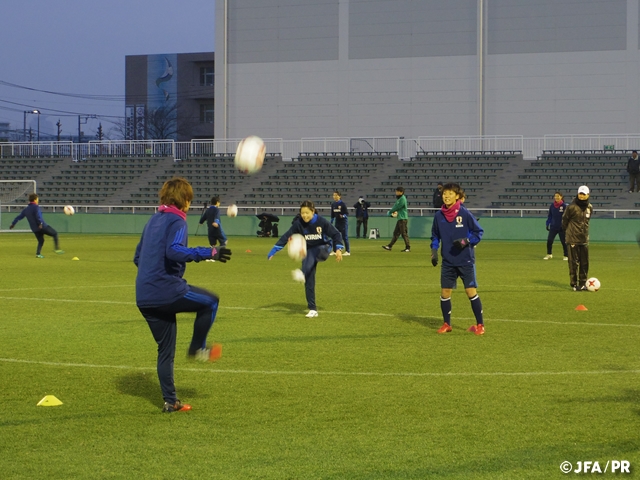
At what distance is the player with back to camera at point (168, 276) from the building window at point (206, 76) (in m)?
102

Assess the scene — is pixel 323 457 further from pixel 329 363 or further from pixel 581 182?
pixel 581 182

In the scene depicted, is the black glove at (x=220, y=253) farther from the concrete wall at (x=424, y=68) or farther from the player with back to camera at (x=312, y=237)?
the concrete wall at (x=424, y=68)

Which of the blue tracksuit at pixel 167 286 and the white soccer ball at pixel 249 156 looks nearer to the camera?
the blue tracksuit at pixel 167 286

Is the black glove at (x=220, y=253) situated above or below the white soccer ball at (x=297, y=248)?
above

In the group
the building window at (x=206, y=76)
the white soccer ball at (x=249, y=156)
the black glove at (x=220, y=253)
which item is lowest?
the black glove at (x=220, y=253)

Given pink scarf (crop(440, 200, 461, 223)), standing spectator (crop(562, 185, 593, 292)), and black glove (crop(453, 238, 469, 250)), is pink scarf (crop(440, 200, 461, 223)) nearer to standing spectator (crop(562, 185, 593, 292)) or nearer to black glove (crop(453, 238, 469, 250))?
black glove (crop(453, 238, 469, 250))

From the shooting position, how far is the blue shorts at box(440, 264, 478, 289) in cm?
1340

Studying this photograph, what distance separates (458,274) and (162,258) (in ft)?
20.7

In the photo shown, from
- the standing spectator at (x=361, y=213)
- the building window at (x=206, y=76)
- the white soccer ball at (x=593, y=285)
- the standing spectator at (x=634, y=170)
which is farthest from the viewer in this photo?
the building window at (x=206, y=76)

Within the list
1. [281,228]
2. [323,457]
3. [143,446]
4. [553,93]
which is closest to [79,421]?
[143,446]

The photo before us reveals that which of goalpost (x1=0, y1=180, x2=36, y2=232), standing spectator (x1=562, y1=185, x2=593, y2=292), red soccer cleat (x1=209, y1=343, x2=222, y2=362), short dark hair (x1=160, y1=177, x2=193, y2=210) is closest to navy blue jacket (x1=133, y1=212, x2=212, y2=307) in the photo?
short dark hair (x1=160, y1=177, x2=193, y2=210)

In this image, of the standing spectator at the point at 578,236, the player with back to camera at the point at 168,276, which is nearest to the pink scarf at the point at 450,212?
the player with back to camera at the point at 168,276

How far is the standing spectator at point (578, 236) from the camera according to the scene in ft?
64.3

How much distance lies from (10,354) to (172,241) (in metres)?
4.34
